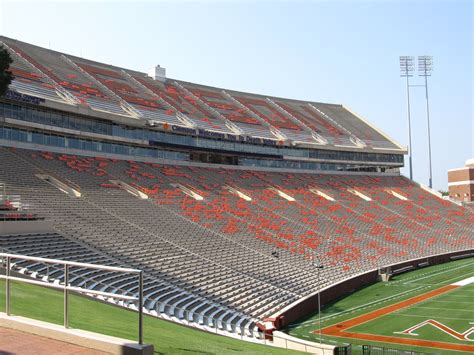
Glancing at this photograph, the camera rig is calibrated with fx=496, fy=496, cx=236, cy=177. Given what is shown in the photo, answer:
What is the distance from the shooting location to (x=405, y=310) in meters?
29.1

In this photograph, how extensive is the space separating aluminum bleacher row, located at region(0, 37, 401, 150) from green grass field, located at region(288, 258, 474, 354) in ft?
89.6

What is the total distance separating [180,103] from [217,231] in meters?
27.1

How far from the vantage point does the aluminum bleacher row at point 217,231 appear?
23.6 meters

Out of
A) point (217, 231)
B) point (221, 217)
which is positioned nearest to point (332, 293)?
point (217, 231)

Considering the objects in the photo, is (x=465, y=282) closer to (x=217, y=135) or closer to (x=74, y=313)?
(x=217, y=135)

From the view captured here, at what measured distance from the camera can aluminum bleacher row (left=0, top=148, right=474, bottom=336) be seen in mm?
23609

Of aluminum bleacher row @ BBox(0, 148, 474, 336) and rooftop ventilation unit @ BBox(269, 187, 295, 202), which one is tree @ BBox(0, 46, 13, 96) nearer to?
aluminum bleacher row @ BBox(0, 148, 474, 336)

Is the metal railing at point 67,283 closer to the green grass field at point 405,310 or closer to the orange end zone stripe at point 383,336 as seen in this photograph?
the green grass field at point 405,310

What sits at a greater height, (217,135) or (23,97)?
(23,97)

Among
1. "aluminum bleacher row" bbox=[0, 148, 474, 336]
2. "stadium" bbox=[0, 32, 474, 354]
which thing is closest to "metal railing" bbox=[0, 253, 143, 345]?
"stadium" bbox=[0, 32, 474, 354]

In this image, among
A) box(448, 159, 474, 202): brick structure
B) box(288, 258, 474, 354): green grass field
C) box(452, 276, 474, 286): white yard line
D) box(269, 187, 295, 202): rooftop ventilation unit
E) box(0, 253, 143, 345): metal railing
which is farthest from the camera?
box(448, 159, 474, 202): brick structure

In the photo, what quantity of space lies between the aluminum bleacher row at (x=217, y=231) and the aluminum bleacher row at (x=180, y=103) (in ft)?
19.2

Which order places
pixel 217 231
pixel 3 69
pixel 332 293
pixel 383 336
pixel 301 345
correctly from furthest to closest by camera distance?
pixel 217 231, pixel 332 293, pixel 383 336, pixel 3 69, pixel 301 345

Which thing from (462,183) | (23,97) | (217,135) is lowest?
(462,183)
